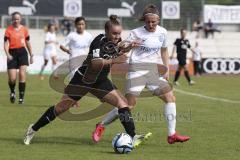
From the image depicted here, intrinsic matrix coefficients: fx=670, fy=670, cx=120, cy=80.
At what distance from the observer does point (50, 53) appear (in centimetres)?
3272

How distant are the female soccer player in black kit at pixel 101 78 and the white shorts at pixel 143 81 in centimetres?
31

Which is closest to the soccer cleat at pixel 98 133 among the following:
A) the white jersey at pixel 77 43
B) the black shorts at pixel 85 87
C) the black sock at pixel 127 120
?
the black shorts at pixel 85 87

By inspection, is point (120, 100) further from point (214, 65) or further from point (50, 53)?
point (214, 65)

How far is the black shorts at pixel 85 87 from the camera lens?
398 inches

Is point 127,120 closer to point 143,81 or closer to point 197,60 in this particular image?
point 143,81

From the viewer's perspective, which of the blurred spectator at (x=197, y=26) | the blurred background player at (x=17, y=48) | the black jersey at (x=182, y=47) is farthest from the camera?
the blurred spectator at (x=197, y=26)

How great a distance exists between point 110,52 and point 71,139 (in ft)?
6.58

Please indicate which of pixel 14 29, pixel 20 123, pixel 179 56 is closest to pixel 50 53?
pixel 179 56

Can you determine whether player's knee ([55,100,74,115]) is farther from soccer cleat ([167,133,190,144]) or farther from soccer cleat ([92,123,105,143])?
soccer cleat ([167,133,190,144])

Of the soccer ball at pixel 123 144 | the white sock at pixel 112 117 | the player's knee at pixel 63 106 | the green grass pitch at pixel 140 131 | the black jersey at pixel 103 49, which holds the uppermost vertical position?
the black jersey at pixel 103 49

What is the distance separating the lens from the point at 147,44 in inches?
422

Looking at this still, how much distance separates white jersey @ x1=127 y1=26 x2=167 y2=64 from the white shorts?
15cm

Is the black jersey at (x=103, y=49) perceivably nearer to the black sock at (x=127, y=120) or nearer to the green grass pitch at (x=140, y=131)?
the black sock at (x=127, y=120)

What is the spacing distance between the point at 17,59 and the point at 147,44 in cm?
731
